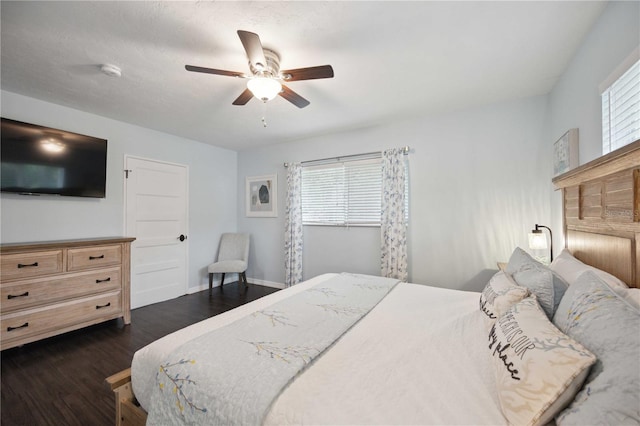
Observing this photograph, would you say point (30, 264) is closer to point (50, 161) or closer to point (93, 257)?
point (93, 257)

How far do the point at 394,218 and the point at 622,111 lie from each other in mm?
2130

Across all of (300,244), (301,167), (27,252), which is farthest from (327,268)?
(27,252)

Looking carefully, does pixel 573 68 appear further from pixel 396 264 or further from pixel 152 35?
pixel 152 35

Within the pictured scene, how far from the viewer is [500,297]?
1.36 m

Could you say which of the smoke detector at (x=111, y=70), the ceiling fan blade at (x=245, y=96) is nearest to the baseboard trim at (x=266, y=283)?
the ceiling fan blade at (x=245, y=96)

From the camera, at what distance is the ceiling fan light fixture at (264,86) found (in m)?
1.84

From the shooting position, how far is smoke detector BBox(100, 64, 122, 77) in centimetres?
212

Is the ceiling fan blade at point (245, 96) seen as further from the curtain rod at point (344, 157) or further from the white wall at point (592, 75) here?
the white wall at point (592, 75)

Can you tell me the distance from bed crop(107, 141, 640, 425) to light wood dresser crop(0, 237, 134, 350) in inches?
79.2

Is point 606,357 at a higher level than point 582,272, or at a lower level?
lower

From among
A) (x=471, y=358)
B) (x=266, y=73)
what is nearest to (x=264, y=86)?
(x=266, y=73)

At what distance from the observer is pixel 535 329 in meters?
0.94

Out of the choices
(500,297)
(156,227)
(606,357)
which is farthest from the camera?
(156,227)

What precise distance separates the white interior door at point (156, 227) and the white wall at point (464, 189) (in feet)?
8.06
